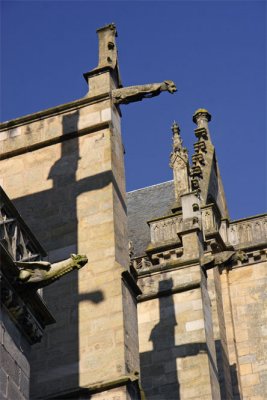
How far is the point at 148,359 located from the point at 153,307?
2.84 ft

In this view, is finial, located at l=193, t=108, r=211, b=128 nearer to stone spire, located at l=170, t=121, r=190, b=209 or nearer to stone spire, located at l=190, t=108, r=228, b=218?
stone spire, located at l=190, t=108, r=228, b=218

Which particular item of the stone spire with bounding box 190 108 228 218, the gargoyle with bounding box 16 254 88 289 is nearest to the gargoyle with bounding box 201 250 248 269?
the stone spire with bounding box 190 108 228 218

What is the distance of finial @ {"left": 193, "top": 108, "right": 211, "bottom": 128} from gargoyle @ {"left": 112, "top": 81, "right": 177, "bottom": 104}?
1357 cm

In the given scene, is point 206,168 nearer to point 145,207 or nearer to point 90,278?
point 145,207

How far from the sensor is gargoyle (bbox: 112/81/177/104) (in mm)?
12703

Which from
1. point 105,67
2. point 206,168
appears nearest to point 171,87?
point 105,67

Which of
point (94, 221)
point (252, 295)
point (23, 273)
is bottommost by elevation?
point (23, 273)

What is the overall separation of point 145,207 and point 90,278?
54.7 feet

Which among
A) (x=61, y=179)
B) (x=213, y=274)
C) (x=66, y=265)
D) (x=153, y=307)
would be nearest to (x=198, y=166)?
(x=213, y=274)

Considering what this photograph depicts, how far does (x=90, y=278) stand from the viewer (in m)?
11.3

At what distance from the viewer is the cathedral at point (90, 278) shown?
866 centimetres

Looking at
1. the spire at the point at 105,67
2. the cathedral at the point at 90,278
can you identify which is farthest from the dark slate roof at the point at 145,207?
the spire at the point at 105,67

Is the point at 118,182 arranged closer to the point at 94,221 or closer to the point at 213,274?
the point at 94,221

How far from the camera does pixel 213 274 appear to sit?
66.2 feet
